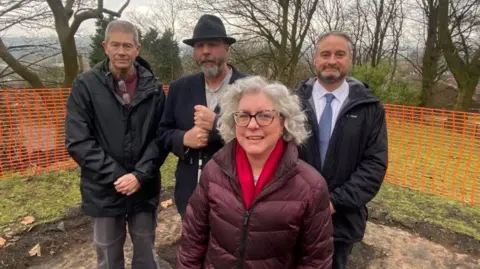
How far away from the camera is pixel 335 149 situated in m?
2.14

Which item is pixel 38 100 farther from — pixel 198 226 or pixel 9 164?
pixel 198 226

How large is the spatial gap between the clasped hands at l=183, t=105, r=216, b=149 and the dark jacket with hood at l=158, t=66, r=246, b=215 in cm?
10

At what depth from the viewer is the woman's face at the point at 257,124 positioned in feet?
5.50

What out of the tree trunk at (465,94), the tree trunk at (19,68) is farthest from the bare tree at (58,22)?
the tree trunk at (465,94)

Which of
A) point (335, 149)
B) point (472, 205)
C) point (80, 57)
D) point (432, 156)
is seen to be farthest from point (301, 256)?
point (80, 57)

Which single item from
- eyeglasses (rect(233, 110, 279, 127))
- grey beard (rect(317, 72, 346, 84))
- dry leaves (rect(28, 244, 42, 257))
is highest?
grey beard (rect(317, 72, 346, 84))

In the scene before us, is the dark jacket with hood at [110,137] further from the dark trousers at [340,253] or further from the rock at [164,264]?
the dark trousers at [340,253]

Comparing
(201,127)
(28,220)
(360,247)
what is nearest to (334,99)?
(201,127)

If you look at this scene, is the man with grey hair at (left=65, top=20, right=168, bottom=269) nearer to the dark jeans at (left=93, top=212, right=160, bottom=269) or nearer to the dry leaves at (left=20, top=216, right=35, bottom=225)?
the dark jeans at (left=93, top=212, right=160, bottom=269)

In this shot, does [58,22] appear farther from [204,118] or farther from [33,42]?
[204,118]

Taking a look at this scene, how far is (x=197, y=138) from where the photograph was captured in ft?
7.59

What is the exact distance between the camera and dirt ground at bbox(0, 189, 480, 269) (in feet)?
11.3

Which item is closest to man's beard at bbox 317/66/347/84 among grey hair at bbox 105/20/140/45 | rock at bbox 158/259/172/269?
grey hair at bbox 105/20/140/45

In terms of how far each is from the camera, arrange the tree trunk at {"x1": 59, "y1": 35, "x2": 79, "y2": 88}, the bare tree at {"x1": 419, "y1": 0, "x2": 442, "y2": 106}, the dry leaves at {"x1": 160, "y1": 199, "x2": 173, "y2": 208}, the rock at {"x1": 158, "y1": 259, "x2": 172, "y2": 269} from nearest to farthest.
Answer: the rock at {"x1": 158, "y1": 259, "x2": 172, "y2": 269} < the dry leaves at {"x1": 160, "y1": 199, "x2": 173, "y2": 208} < the tree trunk at {"x1": 59, "y1": 35, "x2": 79, "y2": 88} < the bare tree at {"x1": 419, "y1": 0, "x2": 442, "y2": 106}
